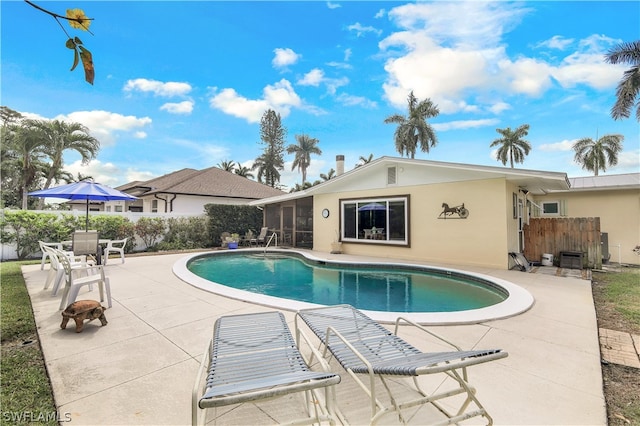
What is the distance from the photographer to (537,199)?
13750 millimetres

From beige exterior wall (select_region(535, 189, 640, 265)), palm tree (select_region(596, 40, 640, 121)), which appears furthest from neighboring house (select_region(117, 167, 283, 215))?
palm tree (select_region(596, 40, 640, 121))

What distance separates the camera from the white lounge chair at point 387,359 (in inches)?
73.0

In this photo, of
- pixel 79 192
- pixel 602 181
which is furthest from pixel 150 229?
pixel 602 181

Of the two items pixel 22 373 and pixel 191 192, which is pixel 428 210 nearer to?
pixel 22 373

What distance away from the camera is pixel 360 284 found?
8156 millimetres

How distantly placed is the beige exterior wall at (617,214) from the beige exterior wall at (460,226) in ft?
17.6

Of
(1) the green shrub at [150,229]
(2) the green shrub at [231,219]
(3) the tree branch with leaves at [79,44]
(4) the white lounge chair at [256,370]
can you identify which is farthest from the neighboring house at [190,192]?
(3) the tree branch with leaves at [79,44]

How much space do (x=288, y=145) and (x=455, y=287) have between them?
33.8m

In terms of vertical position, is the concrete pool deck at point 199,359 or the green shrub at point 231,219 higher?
the green shrub at point 231,219

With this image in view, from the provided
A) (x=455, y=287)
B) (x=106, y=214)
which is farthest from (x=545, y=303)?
(x=106, y=214)

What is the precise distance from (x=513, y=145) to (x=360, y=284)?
30.8 m

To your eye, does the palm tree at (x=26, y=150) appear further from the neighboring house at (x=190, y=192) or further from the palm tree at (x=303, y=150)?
the palm tree at (x=303, y=150)

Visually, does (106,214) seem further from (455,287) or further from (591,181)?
(591,181)

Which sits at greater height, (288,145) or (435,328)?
(288,145)
